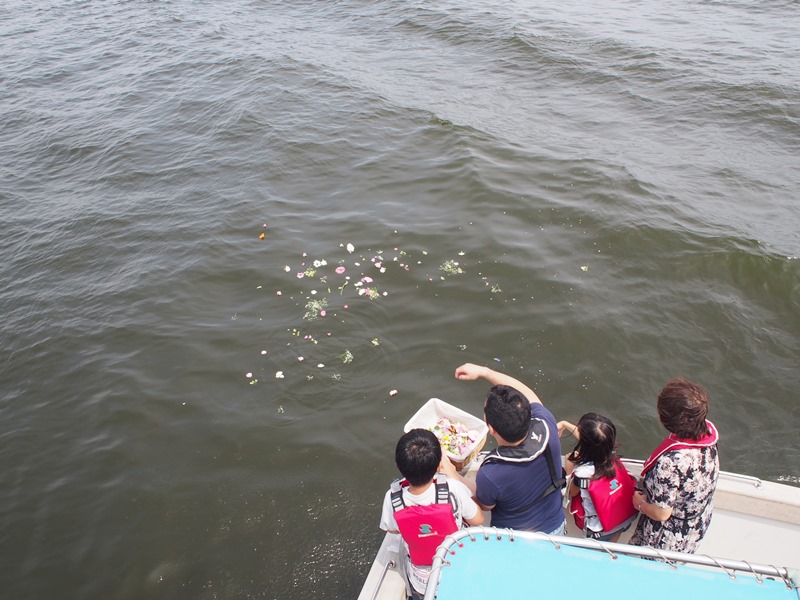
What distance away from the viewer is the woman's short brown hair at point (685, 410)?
144 inches

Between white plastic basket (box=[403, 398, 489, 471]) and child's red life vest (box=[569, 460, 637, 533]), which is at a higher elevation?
child's red life vest (box=[569, 460, 637, 533])

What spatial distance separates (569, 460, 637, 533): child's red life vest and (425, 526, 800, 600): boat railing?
2.38ft

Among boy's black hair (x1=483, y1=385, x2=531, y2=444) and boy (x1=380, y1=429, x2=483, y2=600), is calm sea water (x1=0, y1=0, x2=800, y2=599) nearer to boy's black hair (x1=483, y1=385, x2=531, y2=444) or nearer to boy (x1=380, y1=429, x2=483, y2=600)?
boy (x1=380, y1=429, x2=483, y2=600)

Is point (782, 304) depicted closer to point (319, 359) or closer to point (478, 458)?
point (478, 458)

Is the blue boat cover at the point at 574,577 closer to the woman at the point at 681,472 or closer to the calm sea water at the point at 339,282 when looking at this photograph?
the woman at the point at 681,472

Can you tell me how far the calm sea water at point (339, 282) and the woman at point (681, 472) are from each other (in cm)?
256

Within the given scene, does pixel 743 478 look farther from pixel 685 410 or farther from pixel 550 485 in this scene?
pixel 550 485

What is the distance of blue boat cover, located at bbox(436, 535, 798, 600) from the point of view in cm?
300

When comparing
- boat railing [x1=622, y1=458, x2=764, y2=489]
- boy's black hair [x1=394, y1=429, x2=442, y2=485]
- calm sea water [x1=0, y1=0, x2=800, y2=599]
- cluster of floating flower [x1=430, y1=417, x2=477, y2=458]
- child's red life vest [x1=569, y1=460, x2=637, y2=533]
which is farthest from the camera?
calm sea water [x1=0, y1=0, x2=800, y2=599]

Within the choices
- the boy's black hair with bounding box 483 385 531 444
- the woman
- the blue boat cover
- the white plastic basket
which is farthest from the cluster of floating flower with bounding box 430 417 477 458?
the blue boat cover

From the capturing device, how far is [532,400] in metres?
4.50

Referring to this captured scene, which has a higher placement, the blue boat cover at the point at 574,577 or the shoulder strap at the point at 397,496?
the blue boat cover at the point at 574,577

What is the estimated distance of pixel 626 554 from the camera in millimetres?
3322

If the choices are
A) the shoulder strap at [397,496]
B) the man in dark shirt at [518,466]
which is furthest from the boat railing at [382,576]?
the man in dark shirt at [518,466]
